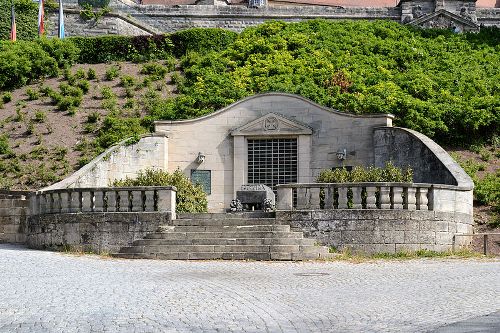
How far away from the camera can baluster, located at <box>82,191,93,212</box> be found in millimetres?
→ 21734

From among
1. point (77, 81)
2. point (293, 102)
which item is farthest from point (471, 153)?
point (77, 81)

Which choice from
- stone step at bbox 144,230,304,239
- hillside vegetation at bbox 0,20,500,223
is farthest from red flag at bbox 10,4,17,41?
stone step at bbox 144,230,304,239

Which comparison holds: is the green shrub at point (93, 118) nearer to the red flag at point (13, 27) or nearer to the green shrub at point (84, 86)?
the green shrub at point (84, 86)

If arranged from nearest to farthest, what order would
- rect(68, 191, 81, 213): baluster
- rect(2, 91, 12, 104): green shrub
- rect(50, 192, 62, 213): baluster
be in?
rect(68, 191, 81, 213): baluster < rect(50, 192, 62, 213): baluster < rect(2, 91, 12, 104): green shrub

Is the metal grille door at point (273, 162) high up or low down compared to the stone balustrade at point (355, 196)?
up

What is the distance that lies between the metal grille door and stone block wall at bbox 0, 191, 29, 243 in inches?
275

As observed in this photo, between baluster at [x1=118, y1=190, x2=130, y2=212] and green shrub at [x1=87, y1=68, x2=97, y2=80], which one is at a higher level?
green shrub at [x1=87, y1=68, x2=97, y2=80]

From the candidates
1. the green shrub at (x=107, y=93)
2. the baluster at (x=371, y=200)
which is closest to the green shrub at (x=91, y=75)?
the green shrub at (x=107, y=93)

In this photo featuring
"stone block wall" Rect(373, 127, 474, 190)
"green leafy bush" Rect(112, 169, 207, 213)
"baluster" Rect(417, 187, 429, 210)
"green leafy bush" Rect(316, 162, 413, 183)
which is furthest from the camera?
"stone block wall" Rect(373, 127, 474, 190)

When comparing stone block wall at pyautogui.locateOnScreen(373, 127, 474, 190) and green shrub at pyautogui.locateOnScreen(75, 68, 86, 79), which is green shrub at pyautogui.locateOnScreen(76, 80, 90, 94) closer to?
green shrub at pyautogui.locateOnScreen(75, 68, 86, 79)

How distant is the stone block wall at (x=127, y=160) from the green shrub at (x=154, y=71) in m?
7.89

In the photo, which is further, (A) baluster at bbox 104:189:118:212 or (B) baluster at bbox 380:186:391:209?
(A) baluster at bbox 104:189:118:212

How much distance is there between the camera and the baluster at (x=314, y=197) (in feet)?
69.0

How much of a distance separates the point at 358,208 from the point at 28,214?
8848 mm
